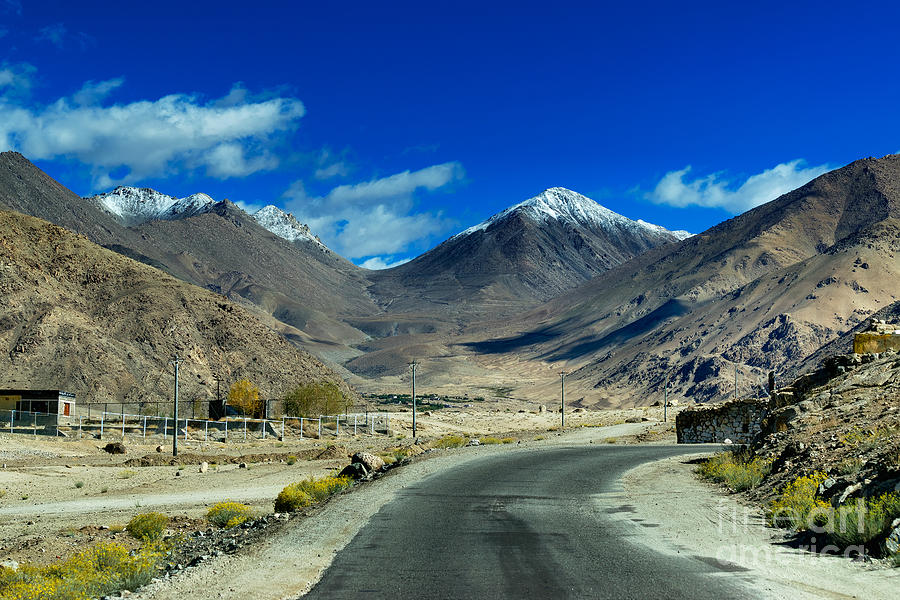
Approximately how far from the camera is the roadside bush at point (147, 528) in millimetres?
19562

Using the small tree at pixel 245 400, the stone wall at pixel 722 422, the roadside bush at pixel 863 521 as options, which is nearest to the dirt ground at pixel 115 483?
the roadside bush at pixel 863 521

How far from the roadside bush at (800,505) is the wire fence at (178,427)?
1769 inches

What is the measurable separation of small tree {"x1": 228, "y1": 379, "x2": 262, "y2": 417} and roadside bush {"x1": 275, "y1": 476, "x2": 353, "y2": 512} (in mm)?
61536

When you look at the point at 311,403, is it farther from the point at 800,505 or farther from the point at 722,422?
the point at 800,505

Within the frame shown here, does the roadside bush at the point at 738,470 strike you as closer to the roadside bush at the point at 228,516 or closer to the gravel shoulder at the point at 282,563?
the gravel shoulder at the point at 282,563

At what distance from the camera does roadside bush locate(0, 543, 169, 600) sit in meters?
11.3

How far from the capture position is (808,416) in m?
25.0

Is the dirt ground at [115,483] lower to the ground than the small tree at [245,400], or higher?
lower

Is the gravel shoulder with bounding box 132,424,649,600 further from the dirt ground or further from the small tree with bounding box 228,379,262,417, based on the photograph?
the small tree with bounding box 228,379,262,417

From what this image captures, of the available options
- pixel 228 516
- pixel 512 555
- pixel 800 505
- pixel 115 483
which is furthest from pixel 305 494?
pixel 115 483

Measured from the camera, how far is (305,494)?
2325 centimetres

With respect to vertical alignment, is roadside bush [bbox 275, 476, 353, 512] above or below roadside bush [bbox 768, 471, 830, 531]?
below

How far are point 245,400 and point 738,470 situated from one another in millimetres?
72307

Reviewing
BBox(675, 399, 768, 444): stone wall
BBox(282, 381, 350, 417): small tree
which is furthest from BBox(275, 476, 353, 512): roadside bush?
BBox(282, 381, 350, 417): small tree
